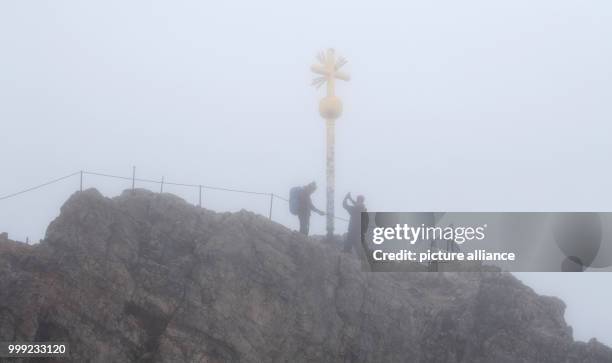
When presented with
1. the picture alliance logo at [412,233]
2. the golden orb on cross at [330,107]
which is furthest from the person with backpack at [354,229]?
the golden orb on cross at [330,107]

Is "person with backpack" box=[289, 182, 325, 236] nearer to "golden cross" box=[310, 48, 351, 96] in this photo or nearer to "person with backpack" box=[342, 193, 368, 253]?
"person with backpack" box=[342, 193, 368, 253]

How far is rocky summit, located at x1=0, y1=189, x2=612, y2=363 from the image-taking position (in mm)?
20172

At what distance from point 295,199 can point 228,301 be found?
6.74 metres

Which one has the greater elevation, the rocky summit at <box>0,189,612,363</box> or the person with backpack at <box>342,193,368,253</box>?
the person with backpack at <box>342,193,368,253</box>

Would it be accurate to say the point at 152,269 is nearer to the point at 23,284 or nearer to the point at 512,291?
the point at 23,284

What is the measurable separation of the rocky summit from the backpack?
204 cm

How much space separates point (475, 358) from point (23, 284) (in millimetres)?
15107

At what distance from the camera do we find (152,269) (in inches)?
865

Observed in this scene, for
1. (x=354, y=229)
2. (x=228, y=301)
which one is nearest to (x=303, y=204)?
(x=354, y=229)

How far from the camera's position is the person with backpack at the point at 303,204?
27359 mm

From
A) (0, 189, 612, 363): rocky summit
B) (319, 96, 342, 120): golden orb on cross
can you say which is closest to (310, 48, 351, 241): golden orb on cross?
(319, 96, 342, 120): golden orb on cross

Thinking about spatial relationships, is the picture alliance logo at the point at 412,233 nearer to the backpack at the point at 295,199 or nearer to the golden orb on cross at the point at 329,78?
the backpack at the point at 295,199

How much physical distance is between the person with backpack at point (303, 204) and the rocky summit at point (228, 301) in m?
2.02

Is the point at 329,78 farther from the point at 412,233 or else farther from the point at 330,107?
the point at 412,233
